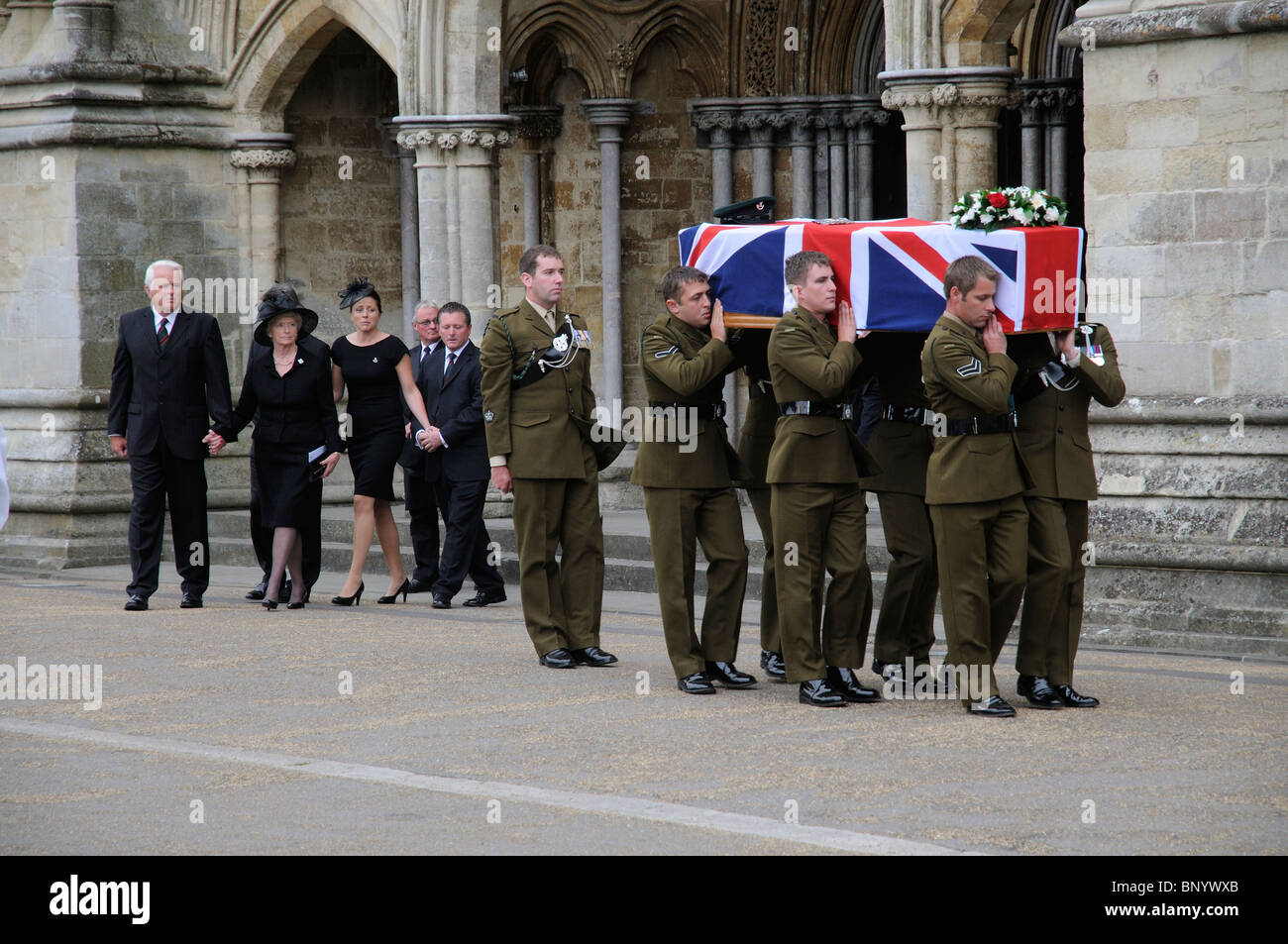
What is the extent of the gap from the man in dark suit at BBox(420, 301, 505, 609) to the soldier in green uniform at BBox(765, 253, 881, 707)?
3582mm

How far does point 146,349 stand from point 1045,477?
222 inches

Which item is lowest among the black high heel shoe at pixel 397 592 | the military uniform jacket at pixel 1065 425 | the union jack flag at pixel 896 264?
the black high heel shoe at pixel 397 592

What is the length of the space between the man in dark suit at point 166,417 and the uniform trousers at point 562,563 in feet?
9.50

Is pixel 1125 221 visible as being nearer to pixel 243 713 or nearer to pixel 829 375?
pixel 829 375

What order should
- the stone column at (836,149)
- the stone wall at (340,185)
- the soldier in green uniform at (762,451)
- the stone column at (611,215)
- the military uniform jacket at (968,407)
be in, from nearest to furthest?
1. the military uniform jacket at (968,407)
2. the soldier in green uniform at (762,451)
3. the stone column at (836,149)
4. the stone column at (611,215)
5. the stone wall at (340,185)

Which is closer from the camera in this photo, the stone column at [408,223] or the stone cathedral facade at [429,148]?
the stone cathedral facade at [429,148]

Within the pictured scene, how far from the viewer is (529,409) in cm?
861

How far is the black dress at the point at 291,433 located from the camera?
10.7 m

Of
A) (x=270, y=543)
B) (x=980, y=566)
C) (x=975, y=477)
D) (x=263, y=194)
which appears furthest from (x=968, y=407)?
(x=263, y=194)

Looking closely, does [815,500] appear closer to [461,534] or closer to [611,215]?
[461,534]

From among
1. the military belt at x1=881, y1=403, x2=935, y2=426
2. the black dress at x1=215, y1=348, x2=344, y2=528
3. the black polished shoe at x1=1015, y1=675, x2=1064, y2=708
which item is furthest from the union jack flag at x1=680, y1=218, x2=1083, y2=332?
the black dress at x1=215, y1=348, x2=344, y2=528

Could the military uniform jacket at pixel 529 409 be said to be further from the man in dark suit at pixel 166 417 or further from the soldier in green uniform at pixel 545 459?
the man in dark suit at pixel 166 417

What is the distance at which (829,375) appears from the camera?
733 centimetres

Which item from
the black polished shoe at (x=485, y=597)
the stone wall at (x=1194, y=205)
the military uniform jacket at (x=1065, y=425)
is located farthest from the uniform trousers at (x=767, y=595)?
the black polished shoe at (x=485, y=597)
